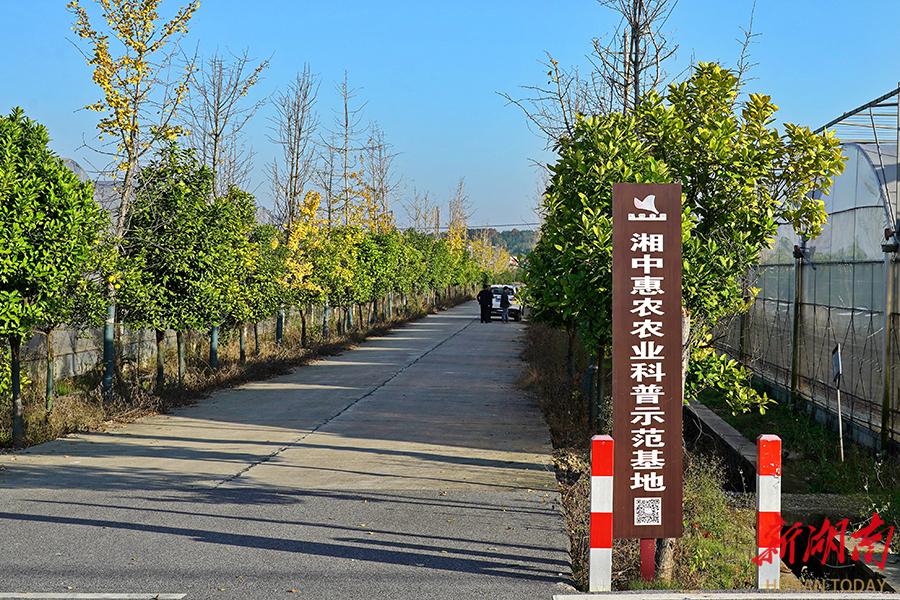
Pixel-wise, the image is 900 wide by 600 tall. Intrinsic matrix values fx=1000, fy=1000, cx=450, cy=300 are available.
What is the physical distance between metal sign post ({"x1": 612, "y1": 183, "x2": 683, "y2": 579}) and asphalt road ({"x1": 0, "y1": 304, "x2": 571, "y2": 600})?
36.3 inches

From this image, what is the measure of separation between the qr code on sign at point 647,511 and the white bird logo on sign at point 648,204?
6.53ft

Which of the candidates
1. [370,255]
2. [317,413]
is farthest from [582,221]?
[370,255]

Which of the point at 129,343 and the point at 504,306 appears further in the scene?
the point at 504,306

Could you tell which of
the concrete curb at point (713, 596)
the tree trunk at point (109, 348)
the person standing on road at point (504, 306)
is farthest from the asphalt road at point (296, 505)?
the person standing on road at point (504, 306)

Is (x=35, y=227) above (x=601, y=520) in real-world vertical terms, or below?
above

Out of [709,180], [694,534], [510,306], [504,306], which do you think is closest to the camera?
[694,534]

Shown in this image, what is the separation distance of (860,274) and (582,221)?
272 inches

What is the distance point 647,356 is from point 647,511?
1063 millimetres

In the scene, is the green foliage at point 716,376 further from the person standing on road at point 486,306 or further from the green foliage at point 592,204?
the person standing on road at point 486,306

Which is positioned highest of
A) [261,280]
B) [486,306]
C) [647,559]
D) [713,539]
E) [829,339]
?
[261,280]

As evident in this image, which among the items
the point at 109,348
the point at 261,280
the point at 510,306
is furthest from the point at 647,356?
the point at 510,306

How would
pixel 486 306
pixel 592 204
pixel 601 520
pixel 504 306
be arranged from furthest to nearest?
pixel 504 306 < pixel 486 306 < pixel 592 204 < pixel 601 520

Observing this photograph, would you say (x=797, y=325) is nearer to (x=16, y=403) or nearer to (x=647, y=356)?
(x=647, y=356)

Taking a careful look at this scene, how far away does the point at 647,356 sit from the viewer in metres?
6.92
